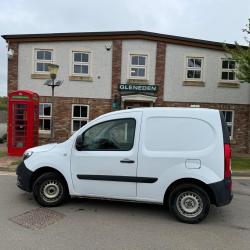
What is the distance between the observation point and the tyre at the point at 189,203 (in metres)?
4.98

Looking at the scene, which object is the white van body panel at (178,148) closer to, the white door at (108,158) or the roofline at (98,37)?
the white door at (108,158)

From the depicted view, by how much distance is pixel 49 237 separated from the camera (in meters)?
4.20

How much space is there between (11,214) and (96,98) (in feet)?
32.5

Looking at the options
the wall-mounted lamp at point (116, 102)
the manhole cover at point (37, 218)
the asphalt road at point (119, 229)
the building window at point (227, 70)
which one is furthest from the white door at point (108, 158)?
the building window at point (227, 70)

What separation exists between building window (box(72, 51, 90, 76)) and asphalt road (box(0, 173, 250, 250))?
9413 mm

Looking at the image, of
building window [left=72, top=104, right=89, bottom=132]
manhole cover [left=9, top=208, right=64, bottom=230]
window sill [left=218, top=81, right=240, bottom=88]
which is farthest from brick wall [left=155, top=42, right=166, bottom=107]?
manhole cover [left=9, top=208, right=64, bottom=230]

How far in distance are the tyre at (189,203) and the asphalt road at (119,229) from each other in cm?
15

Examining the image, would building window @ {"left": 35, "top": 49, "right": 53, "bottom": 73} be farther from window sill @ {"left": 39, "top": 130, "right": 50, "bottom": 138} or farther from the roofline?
window sill @ {"left": 39, "top": 130, "right": 50, "bottom": 138}

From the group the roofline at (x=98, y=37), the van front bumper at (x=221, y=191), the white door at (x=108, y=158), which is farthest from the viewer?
the roofline at (x=98, y=37)

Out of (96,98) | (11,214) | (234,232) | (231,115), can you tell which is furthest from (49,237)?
(231,115)

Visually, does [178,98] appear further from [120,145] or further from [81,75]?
[120,145]

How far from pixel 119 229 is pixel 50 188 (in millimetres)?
1715

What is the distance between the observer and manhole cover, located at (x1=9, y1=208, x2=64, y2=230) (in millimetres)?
4664

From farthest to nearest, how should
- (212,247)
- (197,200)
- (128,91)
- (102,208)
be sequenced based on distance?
(128,91), (102,208), (197,200), (212,247)
